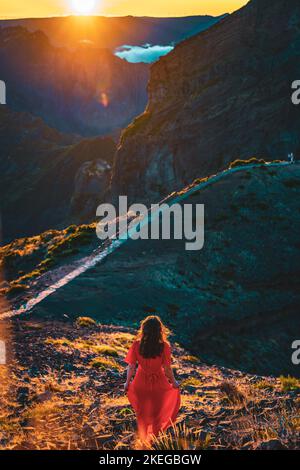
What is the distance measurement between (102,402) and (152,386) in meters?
4.76

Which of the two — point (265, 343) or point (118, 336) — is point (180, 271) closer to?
point (265, 343)

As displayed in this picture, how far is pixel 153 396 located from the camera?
29.1 ft

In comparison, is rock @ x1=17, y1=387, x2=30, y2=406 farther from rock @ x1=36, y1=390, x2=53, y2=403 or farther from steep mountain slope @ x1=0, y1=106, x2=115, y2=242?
steep mountain slope @ x1=0, y1=106, x2=115, y2=242

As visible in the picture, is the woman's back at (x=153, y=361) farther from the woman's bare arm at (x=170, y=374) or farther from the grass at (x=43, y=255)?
the grass at (x=43, y=255)

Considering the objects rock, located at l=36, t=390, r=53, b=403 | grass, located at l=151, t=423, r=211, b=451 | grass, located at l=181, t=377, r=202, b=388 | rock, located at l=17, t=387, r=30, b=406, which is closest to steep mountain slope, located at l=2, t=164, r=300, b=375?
grass, located at l=181, t=377, r=202, b=388

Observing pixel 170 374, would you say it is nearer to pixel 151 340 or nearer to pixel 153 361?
pixel 153 361

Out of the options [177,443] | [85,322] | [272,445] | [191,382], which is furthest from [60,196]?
[272,445]

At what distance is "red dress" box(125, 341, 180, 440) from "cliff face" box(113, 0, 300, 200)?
85931 mm

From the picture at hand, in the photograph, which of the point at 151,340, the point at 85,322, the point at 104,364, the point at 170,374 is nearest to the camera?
the point at 151,340

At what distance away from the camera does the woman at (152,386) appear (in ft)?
29.0

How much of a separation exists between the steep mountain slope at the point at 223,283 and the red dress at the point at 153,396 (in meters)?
16.3

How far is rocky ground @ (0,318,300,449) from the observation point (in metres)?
Result: 9.40

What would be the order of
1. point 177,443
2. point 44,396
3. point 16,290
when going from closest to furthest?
1. point 177,443
2. point 44,396
3. point 16,290
